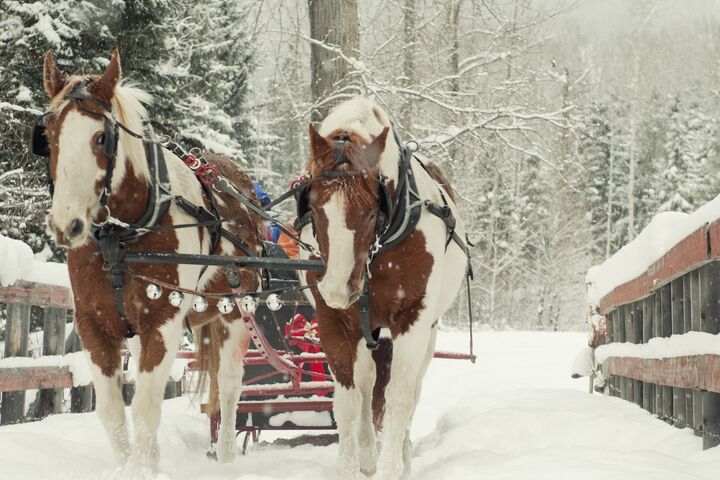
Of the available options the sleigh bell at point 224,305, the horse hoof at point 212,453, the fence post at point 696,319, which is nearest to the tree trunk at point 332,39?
the horse hoof at point 212,453

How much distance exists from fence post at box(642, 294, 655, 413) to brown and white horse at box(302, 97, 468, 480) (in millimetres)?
1844

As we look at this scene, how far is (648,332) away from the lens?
18.9ft

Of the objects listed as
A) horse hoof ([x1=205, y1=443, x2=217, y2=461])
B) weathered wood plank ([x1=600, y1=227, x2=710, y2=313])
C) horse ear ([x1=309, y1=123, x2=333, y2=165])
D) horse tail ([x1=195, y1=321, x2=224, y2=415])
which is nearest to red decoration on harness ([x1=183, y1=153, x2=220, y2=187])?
horse tail ([x1=195, y1=321, x2=224, y2=415])

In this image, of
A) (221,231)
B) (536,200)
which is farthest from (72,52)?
(536,200)

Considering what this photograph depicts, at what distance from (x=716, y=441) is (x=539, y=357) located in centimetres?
1286

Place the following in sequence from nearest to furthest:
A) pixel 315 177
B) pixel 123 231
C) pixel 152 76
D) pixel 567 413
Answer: pixel 315 177 < pixel 123 231 < pixel 567 413 < pixel 152 76

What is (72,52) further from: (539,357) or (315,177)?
(539,357)

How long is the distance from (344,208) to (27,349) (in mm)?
3506

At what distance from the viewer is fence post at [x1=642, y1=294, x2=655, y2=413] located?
5.73 meters

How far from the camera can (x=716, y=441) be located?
4.02 metres

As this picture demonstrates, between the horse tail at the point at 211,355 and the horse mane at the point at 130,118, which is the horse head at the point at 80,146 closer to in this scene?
the horse mane at the point at 130,118

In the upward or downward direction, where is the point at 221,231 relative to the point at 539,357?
upward

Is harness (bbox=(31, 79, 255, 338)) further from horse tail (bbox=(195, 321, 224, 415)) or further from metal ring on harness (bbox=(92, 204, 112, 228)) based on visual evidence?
horse tail (bbox=(195, 321, 224, 415))

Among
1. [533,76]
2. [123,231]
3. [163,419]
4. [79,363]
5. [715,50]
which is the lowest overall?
[163,419]
